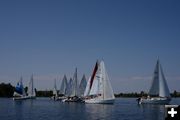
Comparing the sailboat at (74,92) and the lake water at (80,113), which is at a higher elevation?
the sailboat at (74,92)

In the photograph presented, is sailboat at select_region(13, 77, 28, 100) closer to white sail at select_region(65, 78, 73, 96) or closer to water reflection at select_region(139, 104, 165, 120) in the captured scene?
white sail at select_region(65, 78, 73, 96)

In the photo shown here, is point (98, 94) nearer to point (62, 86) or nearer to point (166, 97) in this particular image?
point (166, 97)

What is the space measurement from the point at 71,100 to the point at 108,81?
2808 cm

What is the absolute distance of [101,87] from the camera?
4247 inches

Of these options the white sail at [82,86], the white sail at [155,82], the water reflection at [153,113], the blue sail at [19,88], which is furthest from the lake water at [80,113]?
the blue sail at [19,88]

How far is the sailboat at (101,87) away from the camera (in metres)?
107

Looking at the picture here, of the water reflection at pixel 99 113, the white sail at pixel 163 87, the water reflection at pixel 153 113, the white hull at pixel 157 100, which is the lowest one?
the water reflection at pixel 153 113

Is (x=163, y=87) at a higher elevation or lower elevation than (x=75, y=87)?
lower

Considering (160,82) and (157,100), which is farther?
(157,100)

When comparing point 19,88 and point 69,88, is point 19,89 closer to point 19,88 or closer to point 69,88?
point 19,88

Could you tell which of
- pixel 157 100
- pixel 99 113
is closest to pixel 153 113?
pixel 99 113

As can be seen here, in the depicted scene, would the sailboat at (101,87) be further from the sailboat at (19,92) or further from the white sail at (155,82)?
the sailboat at (19,92)

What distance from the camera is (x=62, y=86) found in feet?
537

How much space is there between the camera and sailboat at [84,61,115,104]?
352 ft
